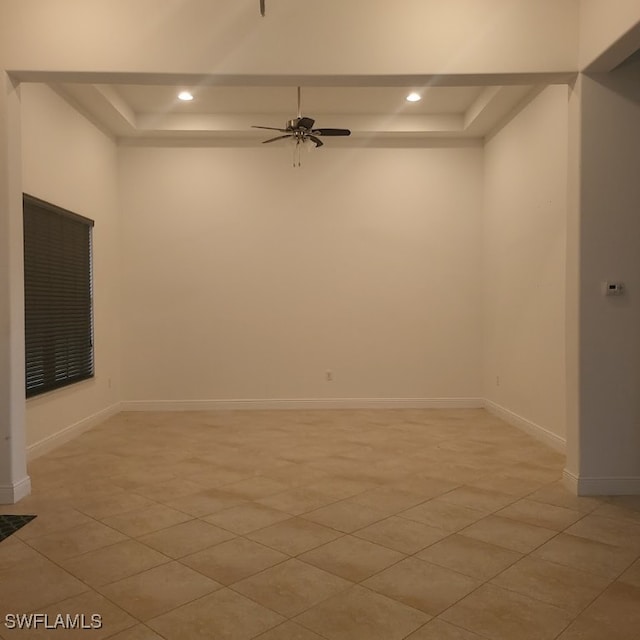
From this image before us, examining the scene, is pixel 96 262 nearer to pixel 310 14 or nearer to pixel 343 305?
pixel 343 305

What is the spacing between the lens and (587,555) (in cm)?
300

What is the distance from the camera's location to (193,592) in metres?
2.61

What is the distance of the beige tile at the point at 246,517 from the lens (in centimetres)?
341

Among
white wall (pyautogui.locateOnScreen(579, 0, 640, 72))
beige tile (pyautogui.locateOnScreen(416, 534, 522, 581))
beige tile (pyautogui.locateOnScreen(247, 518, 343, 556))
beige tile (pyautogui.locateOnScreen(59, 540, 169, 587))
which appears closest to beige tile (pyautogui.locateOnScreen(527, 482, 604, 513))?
beige tile (pyautogui.locateOnScreen(416, 534, 522, 581))

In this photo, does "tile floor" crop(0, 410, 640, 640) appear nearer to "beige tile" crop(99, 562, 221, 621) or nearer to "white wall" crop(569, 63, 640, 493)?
"beige tile" crop(99, 562, 221, 621)

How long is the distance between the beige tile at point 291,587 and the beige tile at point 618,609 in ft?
3.49

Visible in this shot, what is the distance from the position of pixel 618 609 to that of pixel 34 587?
2597 millimetres

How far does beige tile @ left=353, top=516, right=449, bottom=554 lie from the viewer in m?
3.13

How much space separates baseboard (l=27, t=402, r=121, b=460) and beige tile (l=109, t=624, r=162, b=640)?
307 cm

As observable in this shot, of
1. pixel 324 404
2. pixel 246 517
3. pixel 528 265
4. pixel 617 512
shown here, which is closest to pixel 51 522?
pixel 246 517

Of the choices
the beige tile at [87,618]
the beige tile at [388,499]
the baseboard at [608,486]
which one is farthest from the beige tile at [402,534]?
the beige tile at [87,618]

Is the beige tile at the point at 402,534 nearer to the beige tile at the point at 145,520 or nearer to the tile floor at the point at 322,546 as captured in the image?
the tile floor at the point at 322,546

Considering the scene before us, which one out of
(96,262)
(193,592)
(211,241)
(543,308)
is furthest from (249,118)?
(193,592)

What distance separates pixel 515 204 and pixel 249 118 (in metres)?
3.24
